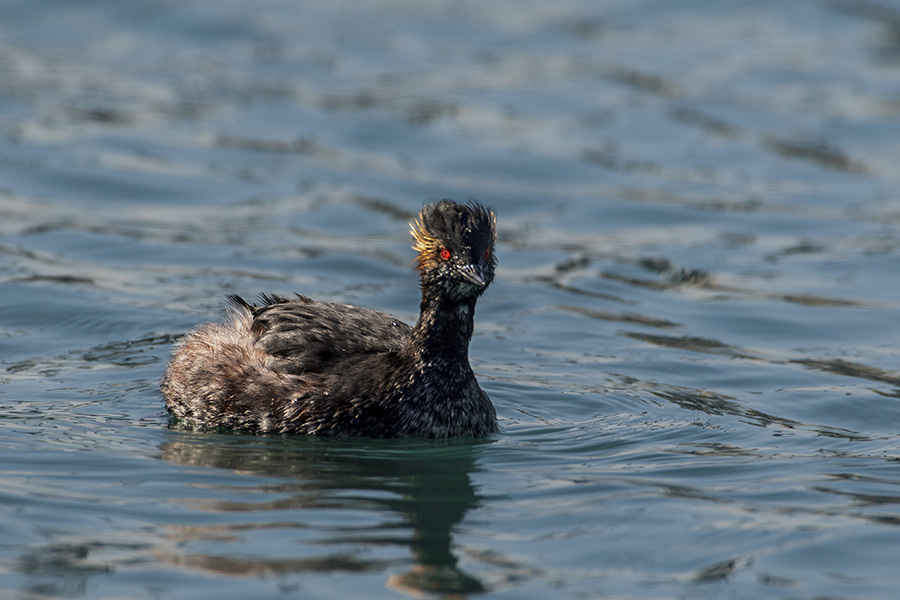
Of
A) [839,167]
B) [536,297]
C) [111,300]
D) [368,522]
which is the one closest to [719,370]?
[536,297]

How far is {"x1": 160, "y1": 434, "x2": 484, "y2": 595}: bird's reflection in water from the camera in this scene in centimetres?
744

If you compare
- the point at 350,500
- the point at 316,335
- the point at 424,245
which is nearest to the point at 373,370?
the point at 316,335

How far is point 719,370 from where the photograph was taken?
12.3 m

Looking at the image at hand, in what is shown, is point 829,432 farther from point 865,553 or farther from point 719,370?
point 865,553

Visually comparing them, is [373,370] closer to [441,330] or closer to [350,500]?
[441,330]

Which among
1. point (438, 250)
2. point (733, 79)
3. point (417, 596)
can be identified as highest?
point (733, 79)

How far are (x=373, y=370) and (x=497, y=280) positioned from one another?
5.70m

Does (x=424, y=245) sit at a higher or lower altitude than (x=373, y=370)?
higher

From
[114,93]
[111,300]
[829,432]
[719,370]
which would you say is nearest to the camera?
[829,432]

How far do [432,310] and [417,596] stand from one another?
3.26 m

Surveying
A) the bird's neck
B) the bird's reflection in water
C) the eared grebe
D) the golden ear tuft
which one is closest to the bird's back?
the eared grebe

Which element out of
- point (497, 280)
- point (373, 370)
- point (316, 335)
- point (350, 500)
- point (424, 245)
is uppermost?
point (424, 245)

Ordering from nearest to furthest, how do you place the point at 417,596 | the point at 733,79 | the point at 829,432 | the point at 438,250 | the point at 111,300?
the point at 417,596 < the point at 438,250 < the point at 829,432 < the point at 111,300 < the point at 733,79

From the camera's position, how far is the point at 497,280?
1556cm
